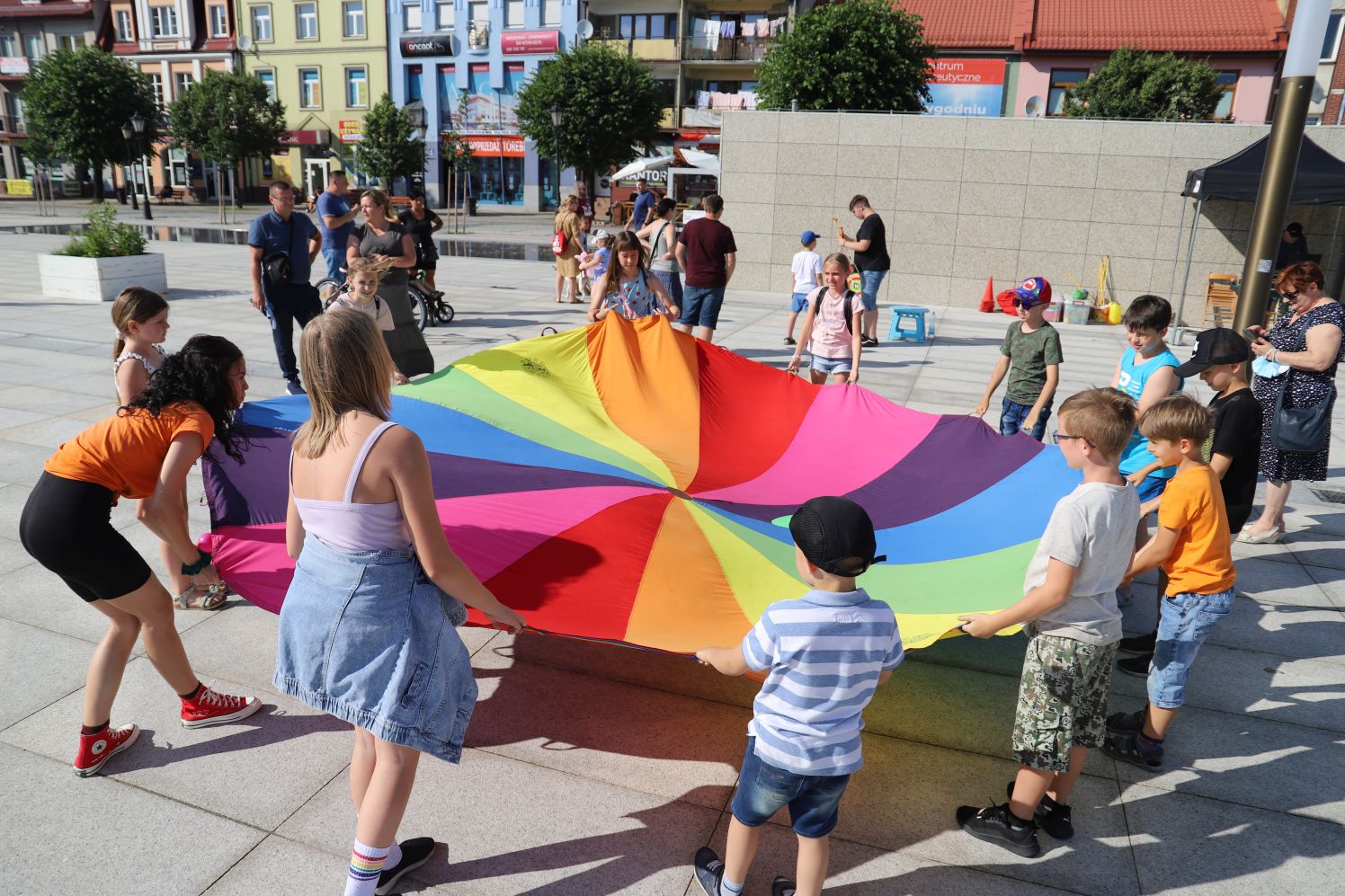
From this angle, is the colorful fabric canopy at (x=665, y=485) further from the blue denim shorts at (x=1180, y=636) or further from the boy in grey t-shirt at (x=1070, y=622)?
the blue denim shorts at (x=1180, y=636)

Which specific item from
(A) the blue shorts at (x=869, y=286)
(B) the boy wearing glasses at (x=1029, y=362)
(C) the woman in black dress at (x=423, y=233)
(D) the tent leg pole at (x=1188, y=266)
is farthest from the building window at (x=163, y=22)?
(B) the boy wearing glasses at (x=1029, y=362)

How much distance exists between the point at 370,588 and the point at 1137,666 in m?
3.96

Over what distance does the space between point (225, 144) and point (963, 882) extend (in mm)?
51423

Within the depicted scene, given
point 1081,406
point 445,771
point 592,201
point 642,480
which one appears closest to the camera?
point 1081,406

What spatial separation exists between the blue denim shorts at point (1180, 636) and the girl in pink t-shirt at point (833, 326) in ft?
13.4

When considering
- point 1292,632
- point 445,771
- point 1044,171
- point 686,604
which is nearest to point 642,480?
point 686,604

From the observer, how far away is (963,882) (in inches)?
125

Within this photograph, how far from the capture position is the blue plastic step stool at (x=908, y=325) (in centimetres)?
1377

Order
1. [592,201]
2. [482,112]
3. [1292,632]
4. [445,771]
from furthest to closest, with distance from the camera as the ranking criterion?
1. [482,112]
2. [592,201]
3. [1292,632]
4. [445,771]

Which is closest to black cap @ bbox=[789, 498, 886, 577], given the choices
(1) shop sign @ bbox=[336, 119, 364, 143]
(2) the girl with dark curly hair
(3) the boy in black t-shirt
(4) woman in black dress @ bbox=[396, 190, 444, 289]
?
(2) the girl with dark curly hair

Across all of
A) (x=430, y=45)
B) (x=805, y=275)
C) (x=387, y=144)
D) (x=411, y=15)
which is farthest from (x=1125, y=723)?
(x=411, y=15)

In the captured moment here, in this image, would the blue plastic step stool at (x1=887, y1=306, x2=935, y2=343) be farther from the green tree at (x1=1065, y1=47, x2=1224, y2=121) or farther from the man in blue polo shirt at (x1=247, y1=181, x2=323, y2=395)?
the green tree at (x1=1065, y1=47, x2=1224, y2=121)

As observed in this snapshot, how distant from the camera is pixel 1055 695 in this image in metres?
3.21

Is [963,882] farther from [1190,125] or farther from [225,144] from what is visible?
[225,144]
